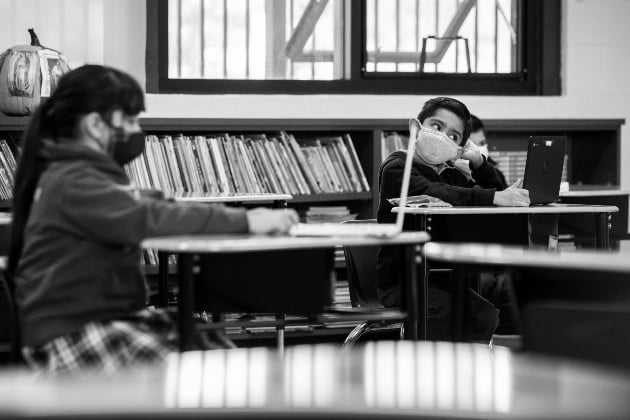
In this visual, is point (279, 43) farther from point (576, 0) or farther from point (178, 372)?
point (178, 372)

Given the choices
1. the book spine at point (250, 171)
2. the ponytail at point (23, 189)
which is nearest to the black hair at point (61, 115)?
the ponytail at point (23, 189)

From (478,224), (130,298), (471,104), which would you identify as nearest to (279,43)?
(471,104)

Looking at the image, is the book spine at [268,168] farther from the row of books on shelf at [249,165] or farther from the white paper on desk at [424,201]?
the white paper on desk at [424,201]

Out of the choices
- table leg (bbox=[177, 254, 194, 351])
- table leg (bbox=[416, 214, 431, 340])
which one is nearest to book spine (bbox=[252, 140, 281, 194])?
table leg (bbox=[416, 214, 431, 340])

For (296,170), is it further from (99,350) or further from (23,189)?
(99,350)

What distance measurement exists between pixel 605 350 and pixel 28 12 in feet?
11.1

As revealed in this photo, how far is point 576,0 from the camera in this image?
5188 millimetres

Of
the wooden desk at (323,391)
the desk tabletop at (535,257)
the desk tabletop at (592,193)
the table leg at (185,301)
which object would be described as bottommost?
the table leg at (185,301)

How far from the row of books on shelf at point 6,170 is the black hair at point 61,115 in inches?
76.6

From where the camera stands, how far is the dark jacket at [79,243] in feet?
6.66

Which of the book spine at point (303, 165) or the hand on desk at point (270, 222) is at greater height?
the book spine at point (303, 165)

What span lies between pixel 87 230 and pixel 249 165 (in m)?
2.42

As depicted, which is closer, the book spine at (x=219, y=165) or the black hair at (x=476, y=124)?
the book spine at (x=219, y=165)

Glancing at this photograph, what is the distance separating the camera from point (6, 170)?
13.4 ft
